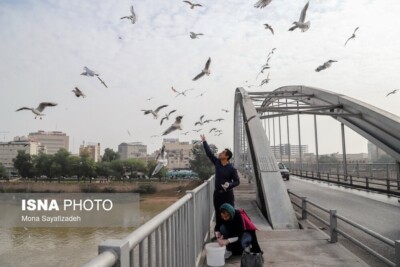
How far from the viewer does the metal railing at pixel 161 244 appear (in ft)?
5.17

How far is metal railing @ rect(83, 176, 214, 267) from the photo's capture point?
158 cm

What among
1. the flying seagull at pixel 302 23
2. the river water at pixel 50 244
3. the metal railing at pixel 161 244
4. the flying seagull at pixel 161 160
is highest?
the flying seagull at pixel 302 23

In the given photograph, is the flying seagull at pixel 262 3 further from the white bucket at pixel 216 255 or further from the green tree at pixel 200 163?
the green tree at pixel 200 163

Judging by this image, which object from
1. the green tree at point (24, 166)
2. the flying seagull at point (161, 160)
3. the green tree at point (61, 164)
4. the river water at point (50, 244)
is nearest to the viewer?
the flying seagull at point (161, 160)

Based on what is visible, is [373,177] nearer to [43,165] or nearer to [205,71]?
[205,71]

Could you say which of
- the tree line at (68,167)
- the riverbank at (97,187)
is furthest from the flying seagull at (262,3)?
the tree line at (68,167)

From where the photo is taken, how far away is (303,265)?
5156mm

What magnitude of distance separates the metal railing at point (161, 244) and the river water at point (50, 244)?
A: 27171 millimetres

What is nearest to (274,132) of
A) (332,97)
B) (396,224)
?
(332,97)

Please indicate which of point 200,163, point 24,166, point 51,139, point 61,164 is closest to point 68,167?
point 61,164

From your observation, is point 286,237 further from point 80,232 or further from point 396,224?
point 80,232

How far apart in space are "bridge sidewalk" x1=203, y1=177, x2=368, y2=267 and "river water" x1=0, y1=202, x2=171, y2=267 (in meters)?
25.1

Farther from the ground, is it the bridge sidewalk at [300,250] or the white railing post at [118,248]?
the white railing post at [118,248]

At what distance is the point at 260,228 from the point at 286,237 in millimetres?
1217
